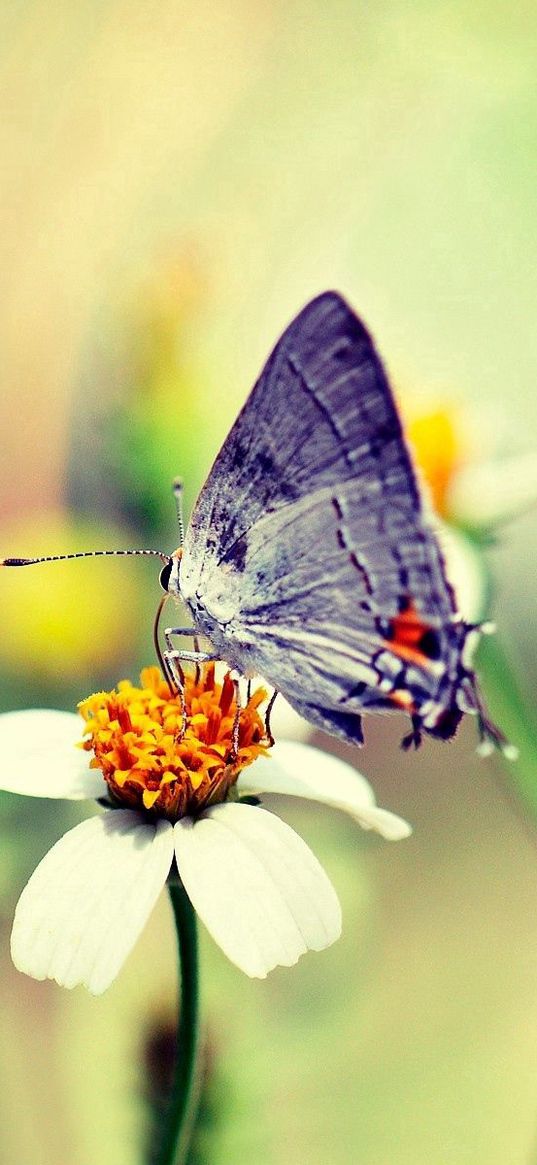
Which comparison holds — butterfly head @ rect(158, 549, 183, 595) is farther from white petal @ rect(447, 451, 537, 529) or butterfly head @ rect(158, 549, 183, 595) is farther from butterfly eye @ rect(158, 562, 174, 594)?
white petal @ rect(447, 451, 537, 529)

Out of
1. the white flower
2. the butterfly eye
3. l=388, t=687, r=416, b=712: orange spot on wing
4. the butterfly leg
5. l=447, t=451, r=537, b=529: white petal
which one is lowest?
the white flower

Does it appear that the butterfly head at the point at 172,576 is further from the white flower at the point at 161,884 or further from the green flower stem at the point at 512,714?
the green flower stem at the point at 512,714

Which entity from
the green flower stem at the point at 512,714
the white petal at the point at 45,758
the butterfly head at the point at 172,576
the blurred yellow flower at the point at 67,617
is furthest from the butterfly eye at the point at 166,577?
the blurred yellow flower at the point at 67,617

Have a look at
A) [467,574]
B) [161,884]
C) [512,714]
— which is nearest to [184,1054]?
[161,884]

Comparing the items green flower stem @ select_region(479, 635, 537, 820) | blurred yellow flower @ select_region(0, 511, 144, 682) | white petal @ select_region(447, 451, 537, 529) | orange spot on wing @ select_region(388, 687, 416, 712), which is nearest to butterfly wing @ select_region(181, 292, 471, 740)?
orange spot on wing @ select_region(388, 687, 416, 712)

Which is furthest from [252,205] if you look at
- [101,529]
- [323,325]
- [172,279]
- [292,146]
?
[323,325]

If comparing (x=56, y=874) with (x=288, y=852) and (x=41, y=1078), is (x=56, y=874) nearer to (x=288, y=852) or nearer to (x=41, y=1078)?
(x=288, y=852)

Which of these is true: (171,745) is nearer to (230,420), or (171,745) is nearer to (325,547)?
(325,547)
